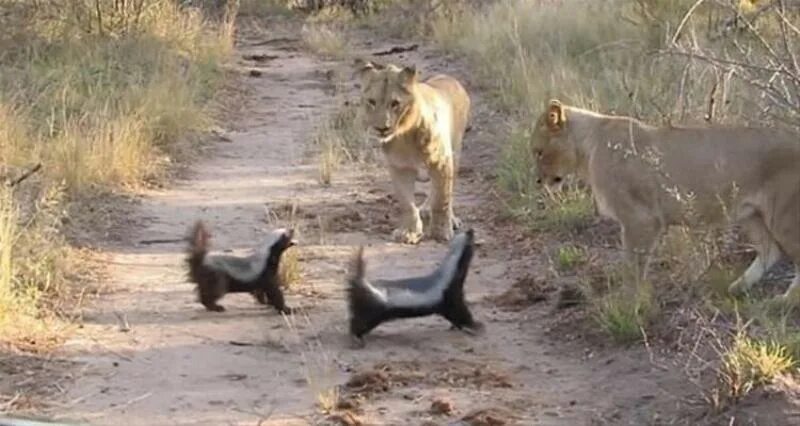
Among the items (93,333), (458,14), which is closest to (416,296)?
(93,333)

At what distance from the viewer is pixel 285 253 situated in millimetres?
7895

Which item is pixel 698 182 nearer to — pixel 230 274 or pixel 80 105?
pixel 230 274

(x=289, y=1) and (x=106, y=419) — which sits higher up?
(x=106, y=419)

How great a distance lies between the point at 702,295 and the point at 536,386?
1.09 metres

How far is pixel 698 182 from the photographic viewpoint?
713cm

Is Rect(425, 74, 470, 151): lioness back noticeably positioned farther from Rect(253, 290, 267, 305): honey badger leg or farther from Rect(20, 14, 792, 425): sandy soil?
Rect(253, 290, 267, 305): honey badger leg

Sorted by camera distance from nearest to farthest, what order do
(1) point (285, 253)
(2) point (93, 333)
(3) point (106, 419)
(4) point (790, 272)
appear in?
(3) point (106, 419) < (2) point (93, 333) < (4) point (790, 272) < (1) point (285, 253)

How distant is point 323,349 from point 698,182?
1.94 meters

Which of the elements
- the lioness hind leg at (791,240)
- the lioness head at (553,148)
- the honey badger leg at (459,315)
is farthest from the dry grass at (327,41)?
the lioness hind leg at (791,240)

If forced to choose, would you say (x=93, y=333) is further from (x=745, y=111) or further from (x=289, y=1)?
(x=289, y=1)

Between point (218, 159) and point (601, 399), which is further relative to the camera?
point (218, 159)

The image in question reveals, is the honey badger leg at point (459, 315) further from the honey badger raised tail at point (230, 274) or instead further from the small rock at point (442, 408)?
the small rock at point (442, 408)

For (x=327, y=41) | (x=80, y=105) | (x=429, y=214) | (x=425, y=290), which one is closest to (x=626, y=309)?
(x=425, y=290)

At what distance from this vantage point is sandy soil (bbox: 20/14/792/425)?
5840 mm
